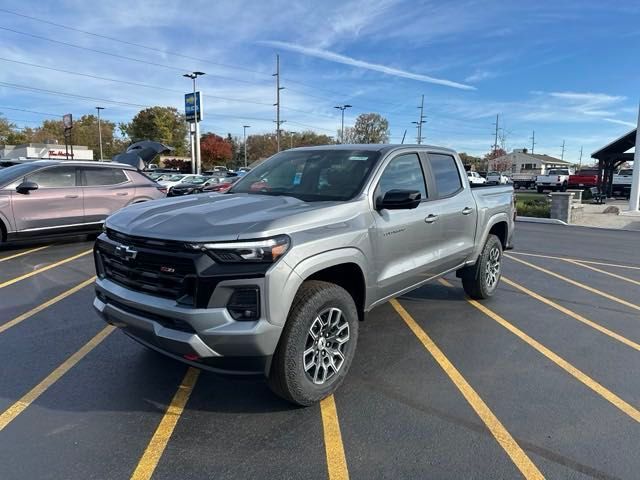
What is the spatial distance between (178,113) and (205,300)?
102036mm

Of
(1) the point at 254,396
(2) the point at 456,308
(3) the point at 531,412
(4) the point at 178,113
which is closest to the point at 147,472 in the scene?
(1) the point at 254,396

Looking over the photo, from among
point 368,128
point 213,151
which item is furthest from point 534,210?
point 213,151

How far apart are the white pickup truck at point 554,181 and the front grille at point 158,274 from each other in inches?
1494

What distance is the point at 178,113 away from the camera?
96.4 metres

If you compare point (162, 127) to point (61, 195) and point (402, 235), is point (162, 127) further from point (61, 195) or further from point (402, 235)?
point (402, 235)

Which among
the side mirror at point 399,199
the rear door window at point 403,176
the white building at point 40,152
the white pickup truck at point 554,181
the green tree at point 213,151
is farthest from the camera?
the green tree at point 213,151

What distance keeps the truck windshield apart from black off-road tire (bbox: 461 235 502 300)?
7.66 ft

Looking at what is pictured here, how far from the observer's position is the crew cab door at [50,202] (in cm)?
805

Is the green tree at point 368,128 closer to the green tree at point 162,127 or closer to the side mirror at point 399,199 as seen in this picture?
the green tree at point 162,127

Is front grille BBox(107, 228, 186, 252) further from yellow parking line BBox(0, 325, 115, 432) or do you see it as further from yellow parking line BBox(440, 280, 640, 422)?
yellow parking line BBox(440, 280, 640, 422)

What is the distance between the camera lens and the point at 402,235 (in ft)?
12.7

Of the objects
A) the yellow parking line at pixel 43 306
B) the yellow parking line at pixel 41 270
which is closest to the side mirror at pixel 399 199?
the yellow parking line at pixel 43 306

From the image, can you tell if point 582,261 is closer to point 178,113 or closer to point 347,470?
point 347,470

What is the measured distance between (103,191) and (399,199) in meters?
7.70
